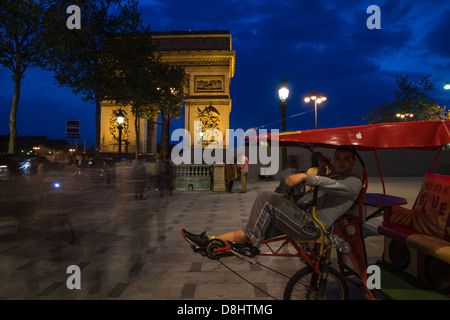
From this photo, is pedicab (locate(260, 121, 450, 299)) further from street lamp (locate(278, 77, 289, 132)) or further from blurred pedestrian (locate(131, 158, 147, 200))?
street lamp (locate(278, 77, 289, 132))

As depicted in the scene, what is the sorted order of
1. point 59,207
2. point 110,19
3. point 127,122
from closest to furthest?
point 59,207 → point 110,19 → point 127,122

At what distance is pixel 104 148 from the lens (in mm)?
36469

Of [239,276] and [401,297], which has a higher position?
[401,297]

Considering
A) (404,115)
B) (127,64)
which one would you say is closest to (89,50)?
(127,64)

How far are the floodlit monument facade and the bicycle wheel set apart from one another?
3142 centimetres

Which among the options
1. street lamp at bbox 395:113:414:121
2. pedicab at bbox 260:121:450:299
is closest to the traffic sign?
pedicab at bbox 260:121:450:299

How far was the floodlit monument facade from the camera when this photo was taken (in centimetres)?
3472

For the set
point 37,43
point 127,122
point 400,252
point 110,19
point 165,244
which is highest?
point 110,19

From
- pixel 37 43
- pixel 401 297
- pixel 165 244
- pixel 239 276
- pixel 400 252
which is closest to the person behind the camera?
pixel 401 297

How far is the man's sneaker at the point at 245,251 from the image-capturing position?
3.08m

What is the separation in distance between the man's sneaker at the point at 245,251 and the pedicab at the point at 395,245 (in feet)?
0.58

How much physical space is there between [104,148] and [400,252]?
37.0 metres
